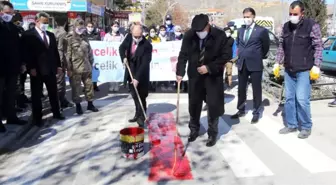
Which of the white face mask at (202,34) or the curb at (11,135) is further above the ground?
the white face mask at (202,34)

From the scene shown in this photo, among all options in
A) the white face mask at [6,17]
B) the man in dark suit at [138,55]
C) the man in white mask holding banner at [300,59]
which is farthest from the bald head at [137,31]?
the man in white mask holding banner at [300,59]

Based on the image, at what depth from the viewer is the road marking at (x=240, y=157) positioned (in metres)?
4.47

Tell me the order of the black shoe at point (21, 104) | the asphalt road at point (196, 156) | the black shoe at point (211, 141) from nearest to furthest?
the asphalt road at point (196, 156)
the black shoe at point (211, 141)
the black shoe at point (21, 104)

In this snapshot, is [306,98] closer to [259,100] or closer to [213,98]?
[259,100]

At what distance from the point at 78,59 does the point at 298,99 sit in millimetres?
4049

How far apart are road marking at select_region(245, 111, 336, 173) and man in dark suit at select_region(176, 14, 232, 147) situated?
1066 mm

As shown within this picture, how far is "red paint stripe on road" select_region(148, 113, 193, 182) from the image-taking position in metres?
4.41

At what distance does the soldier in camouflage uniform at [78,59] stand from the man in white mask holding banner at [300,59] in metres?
3.62

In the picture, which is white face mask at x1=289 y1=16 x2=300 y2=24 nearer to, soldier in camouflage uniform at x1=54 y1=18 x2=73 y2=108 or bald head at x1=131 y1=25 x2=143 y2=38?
bald head at x1=131 y1=25 x2=143 y2=38

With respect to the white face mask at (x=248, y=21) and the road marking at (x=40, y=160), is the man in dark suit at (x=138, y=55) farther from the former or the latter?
the white face mask at (x=248, y=21)

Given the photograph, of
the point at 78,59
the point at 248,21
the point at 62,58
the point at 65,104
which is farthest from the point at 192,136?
the point at 65,104

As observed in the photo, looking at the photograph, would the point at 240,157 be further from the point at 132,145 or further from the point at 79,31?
the point at 79,31

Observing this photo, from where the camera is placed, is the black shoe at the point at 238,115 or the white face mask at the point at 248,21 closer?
the white face mask at the point at 248,21

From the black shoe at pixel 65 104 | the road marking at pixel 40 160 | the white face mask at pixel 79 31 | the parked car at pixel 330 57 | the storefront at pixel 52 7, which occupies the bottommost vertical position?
the road marking at pixel 40 160
